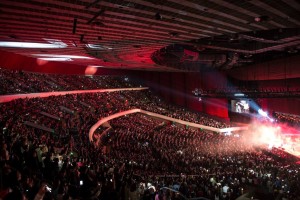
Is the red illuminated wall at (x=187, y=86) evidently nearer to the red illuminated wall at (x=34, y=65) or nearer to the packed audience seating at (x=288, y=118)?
the packed audience seating at (x=288, y=118)

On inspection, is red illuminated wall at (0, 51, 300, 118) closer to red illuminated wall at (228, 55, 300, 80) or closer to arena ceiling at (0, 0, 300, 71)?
red illuminated wall at (228, 55, 300, 80)

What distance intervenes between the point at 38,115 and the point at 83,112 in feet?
17.2

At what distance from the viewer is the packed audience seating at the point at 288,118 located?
1067 inches

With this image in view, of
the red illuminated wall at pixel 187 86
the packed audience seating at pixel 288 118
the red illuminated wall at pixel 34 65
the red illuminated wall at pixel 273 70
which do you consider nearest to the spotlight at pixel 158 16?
the red illuminated wall at pixel 34 65

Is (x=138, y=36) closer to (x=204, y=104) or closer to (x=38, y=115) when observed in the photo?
(x=38, y=115)

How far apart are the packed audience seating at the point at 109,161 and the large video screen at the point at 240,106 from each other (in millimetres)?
11893

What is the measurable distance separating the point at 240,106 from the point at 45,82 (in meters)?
24.1

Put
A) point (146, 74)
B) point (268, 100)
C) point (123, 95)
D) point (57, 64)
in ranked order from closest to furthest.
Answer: point (57, 64), point (268, 100), point (123, 95), point (146, 74)

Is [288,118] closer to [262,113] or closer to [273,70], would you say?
[262,113]

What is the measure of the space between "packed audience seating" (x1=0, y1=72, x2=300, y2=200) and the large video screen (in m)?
11.9

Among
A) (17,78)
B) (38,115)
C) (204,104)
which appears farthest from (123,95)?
(38,115)

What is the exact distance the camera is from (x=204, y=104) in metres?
38.4

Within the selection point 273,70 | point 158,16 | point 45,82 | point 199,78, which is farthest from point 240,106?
point 158,16

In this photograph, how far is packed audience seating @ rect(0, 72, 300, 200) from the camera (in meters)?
6.10
